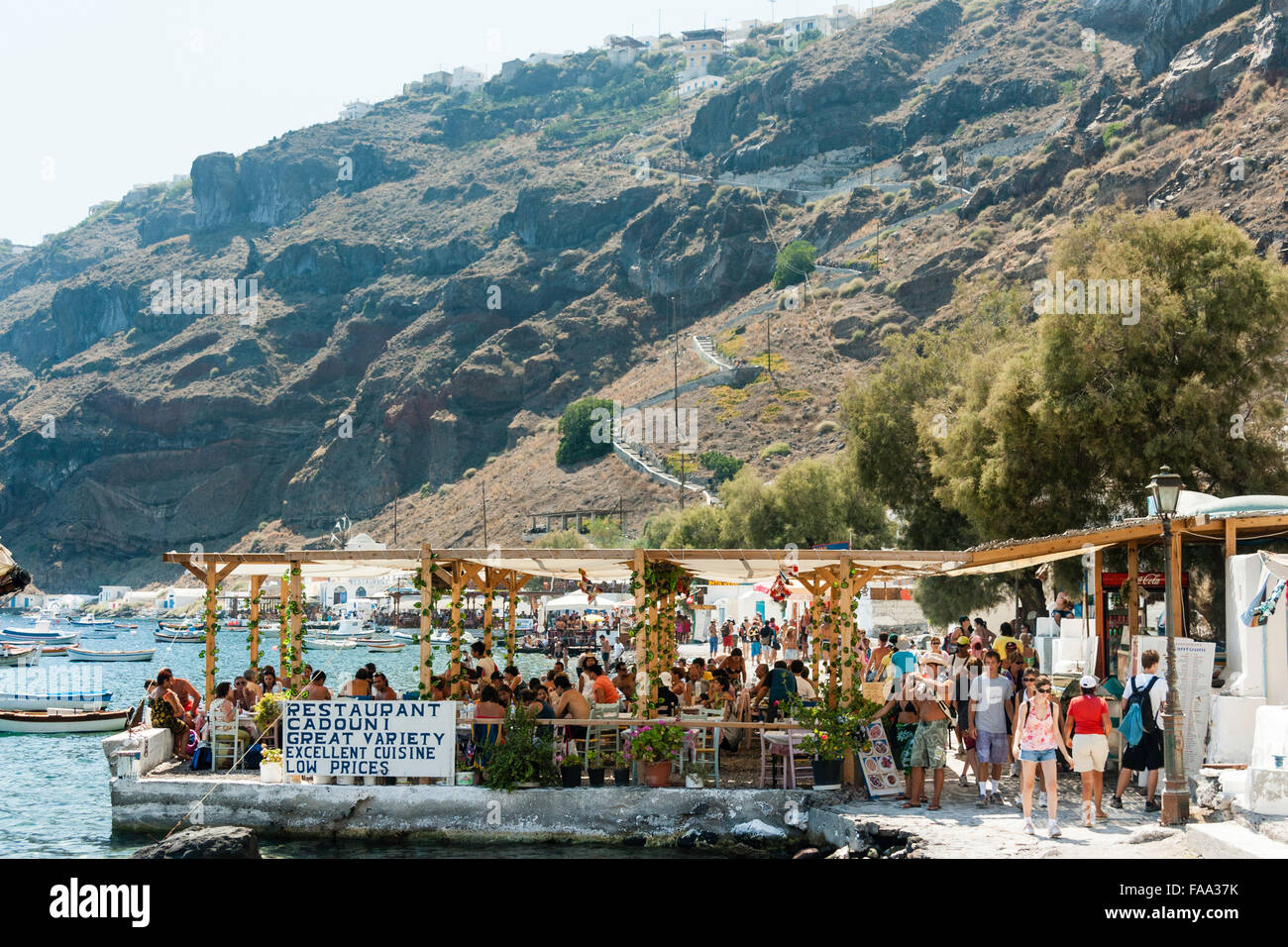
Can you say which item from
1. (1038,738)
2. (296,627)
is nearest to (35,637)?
(296,627)

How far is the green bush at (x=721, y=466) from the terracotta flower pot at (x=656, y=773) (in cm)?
8126

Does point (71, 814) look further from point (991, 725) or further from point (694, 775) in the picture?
point (991, 725)

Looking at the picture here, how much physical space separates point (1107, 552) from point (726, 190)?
150 metres

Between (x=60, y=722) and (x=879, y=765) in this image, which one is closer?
(x=879, y=765)

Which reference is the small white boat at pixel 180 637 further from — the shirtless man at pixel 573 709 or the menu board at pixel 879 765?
the menu board at pixel 879 765

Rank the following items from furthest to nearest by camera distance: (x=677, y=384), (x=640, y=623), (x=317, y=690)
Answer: (x=677, y=384)
(x=317, y=690)
(x=640, y=623)

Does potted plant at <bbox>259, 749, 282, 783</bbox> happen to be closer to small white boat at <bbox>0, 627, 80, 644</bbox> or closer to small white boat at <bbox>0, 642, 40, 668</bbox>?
small white boat at <bbox>0, 642, 40, 668</bbox>

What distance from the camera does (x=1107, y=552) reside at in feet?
83.7

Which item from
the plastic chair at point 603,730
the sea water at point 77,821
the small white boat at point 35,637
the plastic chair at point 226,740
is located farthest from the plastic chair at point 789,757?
the small white boat at point 35,637

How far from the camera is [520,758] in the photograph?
15047 mm

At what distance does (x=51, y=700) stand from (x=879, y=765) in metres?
30.1

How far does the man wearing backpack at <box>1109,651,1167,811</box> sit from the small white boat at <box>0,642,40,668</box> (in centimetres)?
6879
